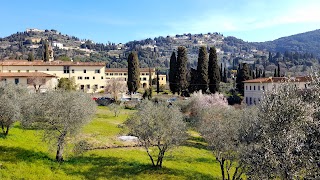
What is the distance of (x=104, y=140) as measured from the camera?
36344mm

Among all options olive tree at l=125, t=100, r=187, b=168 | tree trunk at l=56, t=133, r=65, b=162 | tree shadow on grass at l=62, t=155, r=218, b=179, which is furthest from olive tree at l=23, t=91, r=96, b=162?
olive tree at l=125, t=100, r=187, b=168

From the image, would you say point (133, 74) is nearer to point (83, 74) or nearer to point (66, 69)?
point (83, 74)

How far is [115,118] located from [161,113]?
2631cm

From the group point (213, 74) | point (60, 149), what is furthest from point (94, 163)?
point (213, 74)

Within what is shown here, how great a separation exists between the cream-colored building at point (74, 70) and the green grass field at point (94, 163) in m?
52.2

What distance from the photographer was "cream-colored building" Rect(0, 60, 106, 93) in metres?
84.0

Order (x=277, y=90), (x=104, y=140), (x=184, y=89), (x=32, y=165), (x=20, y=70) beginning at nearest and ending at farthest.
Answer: (x=277, y=90) → (x=32, y=165) → (x=104, y=140) → (x=184, y=89) → (x=20, y=70)

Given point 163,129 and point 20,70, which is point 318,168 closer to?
point 163,129

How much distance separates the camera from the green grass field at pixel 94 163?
24.2 m

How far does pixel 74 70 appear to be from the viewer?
88.8 meters

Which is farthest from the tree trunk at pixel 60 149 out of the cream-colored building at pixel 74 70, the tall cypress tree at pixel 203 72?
the cream-colored building at pixel 74 70

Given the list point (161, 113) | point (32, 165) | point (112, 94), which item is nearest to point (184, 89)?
point (112, 94)

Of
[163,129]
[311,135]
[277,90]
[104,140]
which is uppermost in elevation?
[277,90]

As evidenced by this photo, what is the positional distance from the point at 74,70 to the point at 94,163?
65.0 metres
